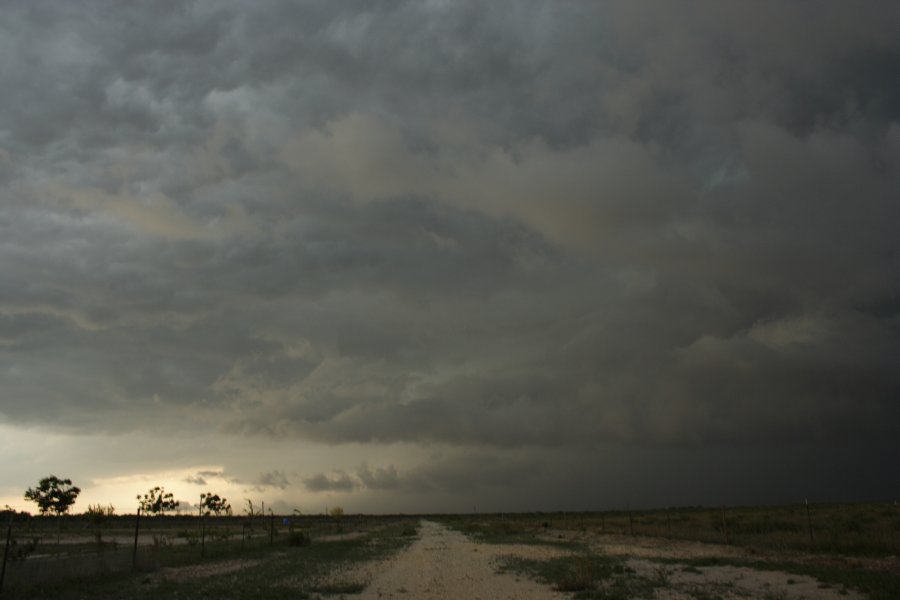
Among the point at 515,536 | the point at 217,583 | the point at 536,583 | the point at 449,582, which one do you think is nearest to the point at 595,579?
the point at 536,583

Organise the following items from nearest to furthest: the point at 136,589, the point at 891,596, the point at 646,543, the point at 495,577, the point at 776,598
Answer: the point at 891,596 < the point at 776,598 < the point at 136,589 < the point at 495,577 < the point at 646,543

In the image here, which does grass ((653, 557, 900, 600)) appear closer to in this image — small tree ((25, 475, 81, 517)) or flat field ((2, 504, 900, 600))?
flat field ((2, 504, 900, 600))

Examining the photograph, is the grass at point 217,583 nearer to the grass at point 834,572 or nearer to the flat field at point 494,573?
the flat field at point 494,573

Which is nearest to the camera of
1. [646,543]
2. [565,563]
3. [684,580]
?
[684,580]

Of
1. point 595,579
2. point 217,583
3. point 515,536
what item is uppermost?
point 217,583

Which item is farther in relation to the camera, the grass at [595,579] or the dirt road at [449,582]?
the dirt road at [449,582]

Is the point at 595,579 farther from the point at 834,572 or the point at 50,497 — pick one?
the point at 50,497

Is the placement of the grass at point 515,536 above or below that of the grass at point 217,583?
below

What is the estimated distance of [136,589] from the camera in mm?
20359

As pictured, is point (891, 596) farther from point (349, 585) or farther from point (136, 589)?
point (136, 589)

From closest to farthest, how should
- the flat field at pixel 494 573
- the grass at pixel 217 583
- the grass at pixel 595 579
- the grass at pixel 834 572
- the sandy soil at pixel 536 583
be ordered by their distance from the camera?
the grass at pixel 834 572 < the sandy soil at pixel 536 583 < the grass at pixel 595 579 < the flat field at pixel 494 573 < the grass at pixel 217 583

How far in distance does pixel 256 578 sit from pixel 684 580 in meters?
14.9

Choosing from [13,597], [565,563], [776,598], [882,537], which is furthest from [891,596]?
[13,597]

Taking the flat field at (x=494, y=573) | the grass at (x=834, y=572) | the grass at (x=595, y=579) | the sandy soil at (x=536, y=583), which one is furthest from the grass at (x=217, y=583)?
the grass at (x=834, y=572)
